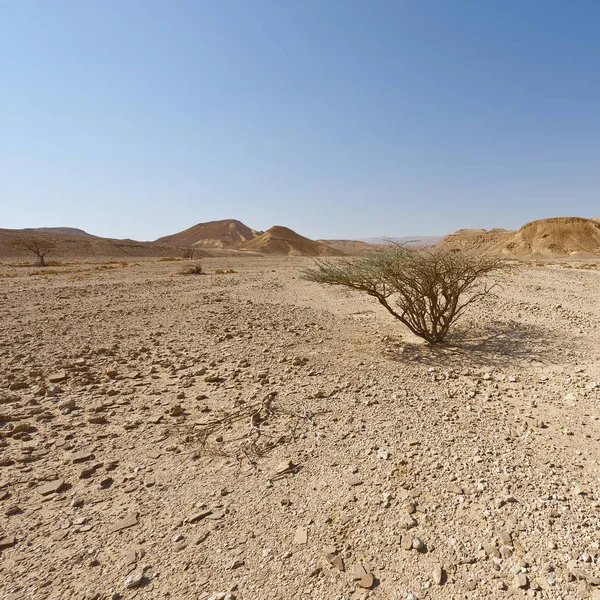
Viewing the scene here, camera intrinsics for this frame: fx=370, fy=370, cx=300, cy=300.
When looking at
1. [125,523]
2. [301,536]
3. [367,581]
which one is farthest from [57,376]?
[367,581]

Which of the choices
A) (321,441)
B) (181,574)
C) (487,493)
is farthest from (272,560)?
(487,493)

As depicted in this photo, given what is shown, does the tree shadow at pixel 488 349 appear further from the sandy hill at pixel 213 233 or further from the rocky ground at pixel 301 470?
the sandy hill at pixel 213 233

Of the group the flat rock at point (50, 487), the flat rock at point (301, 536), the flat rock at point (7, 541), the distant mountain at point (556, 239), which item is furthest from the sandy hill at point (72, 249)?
the flat rock at point (301, 536)

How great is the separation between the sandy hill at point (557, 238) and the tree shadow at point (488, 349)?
52.8 meters

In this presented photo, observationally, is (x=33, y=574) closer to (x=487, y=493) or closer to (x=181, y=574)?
(x=181, y=574)

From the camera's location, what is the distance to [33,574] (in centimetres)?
Answer: 224

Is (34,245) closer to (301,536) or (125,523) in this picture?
(125,523)

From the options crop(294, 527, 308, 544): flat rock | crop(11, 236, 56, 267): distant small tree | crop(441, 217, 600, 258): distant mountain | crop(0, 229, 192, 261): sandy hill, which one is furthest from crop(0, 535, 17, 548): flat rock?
crop(441, 217, 600, 258): distant mountain

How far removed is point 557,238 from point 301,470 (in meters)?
63.7

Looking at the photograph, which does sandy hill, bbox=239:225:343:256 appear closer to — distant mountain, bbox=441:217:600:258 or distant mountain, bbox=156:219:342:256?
distant mountain, bbox=156:219:342:256

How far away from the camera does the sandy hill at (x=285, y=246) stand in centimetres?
7650

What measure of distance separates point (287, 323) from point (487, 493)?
6.12 metres

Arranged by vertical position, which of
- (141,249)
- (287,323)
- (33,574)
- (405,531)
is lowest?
(33,574)

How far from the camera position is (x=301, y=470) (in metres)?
3.17
